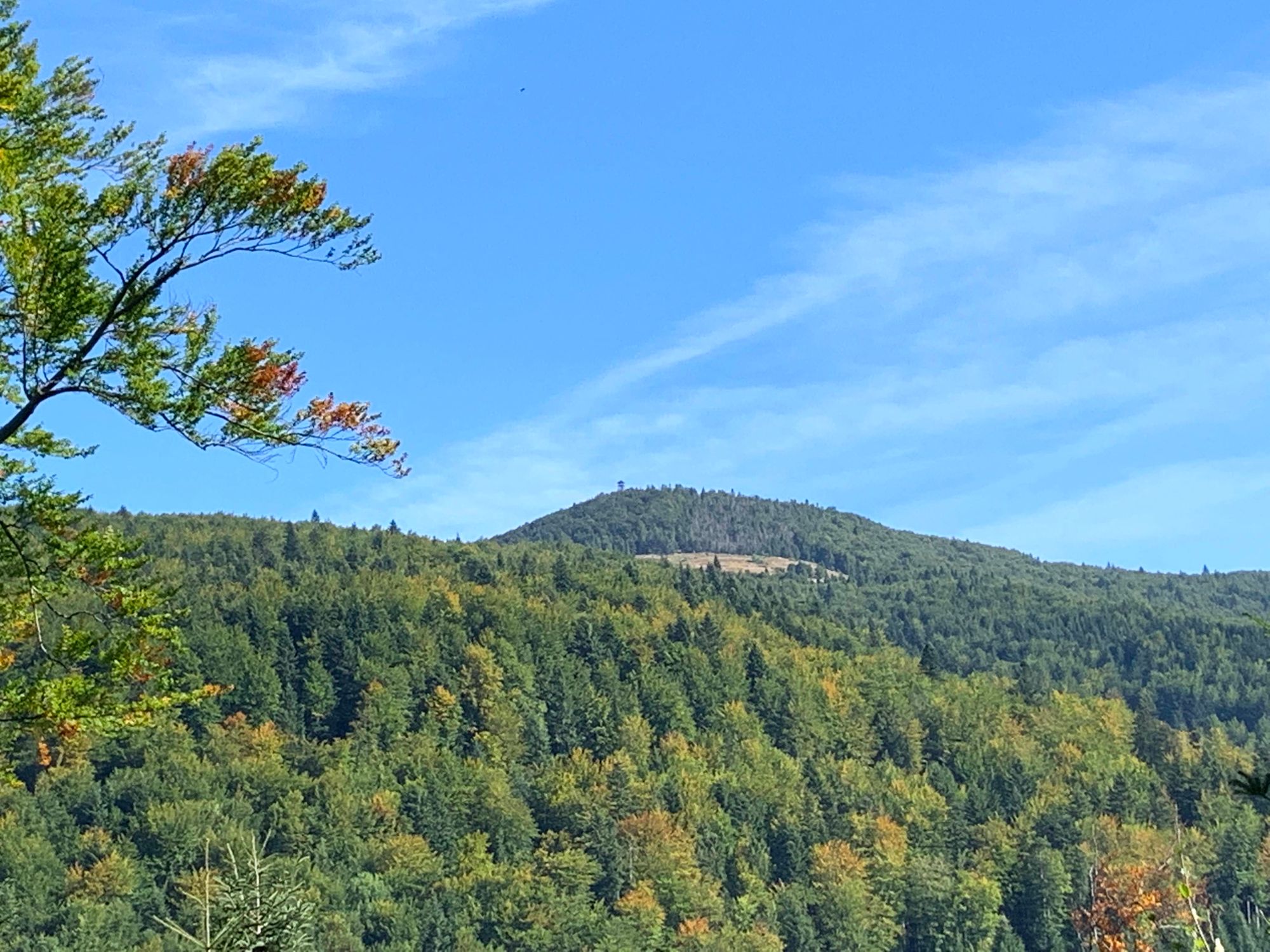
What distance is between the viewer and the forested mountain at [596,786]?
Result: 12250 centimetres

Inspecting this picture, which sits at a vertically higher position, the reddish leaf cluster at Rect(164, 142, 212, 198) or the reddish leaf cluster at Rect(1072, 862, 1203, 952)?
the reddish leaf cluster at Rect(164, 142, 212, 198)

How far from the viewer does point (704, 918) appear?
13100 centimetres

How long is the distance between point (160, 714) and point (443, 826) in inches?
4875

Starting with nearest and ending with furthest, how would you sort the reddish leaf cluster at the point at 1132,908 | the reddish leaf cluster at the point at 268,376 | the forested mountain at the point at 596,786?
1. the reddish leaf cluster at the point at 1132,908
2. the reddish leaf cluster at the point at 268,376
3. the forested mountain at the point at 596,786

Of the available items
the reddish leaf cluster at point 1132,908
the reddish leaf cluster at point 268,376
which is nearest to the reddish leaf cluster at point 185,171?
the reddish leaf cluster at point 268,376

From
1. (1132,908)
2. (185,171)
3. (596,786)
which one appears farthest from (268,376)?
(596,786)

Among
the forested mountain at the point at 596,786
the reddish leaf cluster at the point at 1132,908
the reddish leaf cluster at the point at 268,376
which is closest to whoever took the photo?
the reddish leaf cluster at the point at 1132,908

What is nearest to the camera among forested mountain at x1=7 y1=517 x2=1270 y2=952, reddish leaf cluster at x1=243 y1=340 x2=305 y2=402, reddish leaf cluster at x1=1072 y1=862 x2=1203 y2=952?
reddish leaf cluster at x1=1072 y1=862 x2=1203 y2=952

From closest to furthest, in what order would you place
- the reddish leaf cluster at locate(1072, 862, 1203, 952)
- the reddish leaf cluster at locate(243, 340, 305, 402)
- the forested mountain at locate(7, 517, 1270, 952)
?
1. the reddish leaf cluster at locate(1072, 862, 1203, 952)
2. the reddish leaf cluster at locate(243, 340, 305, 402)
3. the forested mountain at locate(7, 517, 1270, 952)

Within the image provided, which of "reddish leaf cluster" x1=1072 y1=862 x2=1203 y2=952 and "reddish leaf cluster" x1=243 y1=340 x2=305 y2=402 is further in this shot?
"reddish leaf cluster" x1=243 y1=340 x2=305 y2=402

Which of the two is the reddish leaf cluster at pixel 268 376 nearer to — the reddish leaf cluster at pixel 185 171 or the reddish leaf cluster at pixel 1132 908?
the reddish leaf cluster at pixel 185 171

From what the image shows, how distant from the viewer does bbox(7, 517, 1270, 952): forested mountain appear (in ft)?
402

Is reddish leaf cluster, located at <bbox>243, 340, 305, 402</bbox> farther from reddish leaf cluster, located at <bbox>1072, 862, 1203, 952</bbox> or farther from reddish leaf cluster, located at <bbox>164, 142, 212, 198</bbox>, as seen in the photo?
reddish leaf cluster, located at <bbox>1072, 862, 1203, 952</bbox>

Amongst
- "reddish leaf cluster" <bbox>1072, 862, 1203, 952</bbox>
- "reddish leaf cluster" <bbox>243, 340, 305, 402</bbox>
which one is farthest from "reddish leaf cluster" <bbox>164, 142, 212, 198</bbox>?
"reddish leaf cluster" <bbox>1072, 862, 1203, 952</bbox>
